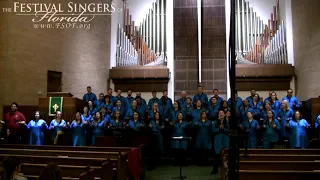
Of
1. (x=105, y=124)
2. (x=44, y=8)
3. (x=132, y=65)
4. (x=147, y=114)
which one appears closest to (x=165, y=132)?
(x=147, y=114)

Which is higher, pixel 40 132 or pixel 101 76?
pixel 101 76

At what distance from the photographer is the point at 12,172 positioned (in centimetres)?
329

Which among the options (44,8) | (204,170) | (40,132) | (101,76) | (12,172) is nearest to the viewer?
(12,172)

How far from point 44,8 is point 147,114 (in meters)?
4.51

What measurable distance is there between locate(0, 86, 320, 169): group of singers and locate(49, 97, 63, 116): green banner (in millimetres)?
297

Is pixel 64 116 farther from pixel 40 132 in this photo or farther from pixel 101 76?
pixel 101 76

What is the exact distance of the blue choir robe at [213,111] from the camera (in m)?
8.42

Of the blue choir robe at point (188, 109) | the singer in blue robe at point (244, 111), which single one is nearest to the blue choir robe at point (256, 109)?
the singer in blue robe at point (244, 111)

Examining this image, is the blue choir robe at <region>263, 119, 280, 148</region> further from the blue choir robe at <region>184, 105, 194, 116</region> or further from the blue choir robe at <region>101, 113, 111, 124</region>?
the blue choir robe at <region>101, 113, 111, 124</region>

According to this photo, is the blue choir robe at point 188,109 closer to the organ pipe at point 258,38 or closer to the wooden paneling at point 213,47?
the wooden paneling at point 213,47

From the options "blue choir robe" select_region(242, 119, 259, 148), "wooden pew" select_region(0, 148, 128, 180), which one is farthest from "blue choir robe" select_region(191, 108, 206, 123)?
"wooden pew" select_region(0, 148, 128, 180)

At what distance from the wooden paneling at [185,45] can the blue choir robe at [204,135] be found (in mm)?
3359

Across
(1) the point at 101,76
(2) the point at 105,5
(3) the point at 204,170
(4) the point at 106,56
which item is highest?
(2) the point at 105,5

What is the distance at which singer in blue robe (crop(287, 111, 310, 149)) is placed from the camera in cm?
780
